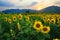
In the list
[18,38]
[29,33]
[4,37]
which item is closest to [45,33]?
[29,33]

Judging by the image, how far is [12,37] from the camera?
641 cm

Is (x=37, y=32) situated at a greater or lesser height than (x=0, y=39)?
greater

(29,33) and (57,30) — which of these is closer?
(29,33)

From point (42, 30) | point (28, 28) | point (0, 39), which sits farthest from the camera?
point (0, 39)

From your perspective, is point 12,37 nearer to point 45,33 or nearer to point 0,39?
point 0,39

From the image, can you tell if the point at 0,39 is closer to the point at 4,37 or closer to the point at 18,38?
the point at 4,37

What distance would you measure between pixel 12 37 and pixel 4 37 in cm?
32

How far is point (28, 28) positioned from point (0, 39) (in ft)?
3.97

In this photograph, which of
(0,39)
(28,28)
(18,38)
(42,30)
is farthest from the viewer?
(0,39)

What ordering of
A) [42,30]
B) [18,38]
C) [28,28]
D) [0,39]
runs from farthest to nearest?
[0,39]
[18,38]
[28,28]
[42,30]

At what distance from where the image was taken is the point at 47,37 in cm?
528

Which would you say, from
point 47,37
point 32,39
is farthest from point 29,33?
point 47,37

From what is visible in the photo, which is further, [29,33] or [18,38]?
[18,38]

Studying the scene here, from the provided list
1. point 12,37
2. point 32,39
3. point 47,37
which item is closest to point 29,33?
point 32,39
